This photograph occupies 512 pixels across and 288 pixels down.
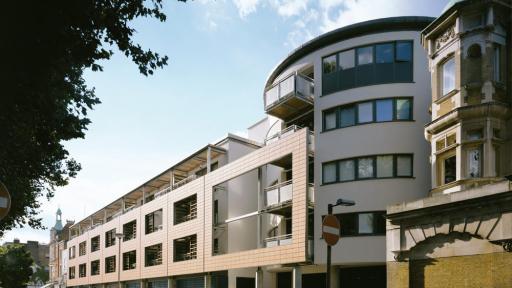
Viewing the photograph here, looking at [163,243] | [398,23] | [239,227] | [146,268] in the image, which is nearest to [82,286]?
[146,268]

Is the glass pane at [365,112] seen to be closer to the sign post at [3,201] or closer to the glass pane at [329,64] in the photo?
the glass pane at [329,64]

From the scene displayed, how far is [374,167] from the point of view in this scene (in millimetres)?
22766

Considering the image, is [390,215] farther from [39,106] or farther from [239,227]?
[239,227]

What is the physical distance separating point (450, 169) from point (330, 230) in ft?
23.2

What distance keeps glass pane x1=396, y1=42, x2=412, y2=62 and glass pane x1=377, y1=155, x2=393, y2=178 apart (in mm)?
4727

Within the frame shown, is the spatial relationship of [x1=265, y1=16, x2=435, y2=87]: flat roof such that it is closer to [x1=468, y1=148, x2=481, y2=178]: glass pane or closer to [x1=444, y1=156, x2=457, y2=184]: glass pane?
[x1=444, y1=156, x2=457, y2=184]: glass pane

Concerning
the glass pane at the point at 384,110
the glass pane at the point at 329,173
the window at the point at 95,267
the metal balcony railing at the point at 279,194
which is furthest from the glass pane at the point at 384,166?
the window at the point at 95,267

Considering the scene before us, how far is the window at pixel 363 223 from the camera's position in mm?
22000

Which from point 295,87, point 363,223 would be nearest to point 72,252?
point 295,87

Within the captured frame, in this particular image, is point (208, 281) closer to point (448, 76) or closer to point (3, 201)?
point (448, 76)

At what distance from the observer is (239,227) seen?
31688 mm

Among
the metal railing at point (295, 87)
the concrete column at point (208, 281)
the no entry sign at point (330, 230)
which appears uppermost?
the metal railing at point (295, 87)

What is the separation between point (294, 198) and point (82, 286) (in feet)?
158

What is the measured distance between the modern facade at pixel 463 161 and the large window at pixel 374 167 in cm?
419
